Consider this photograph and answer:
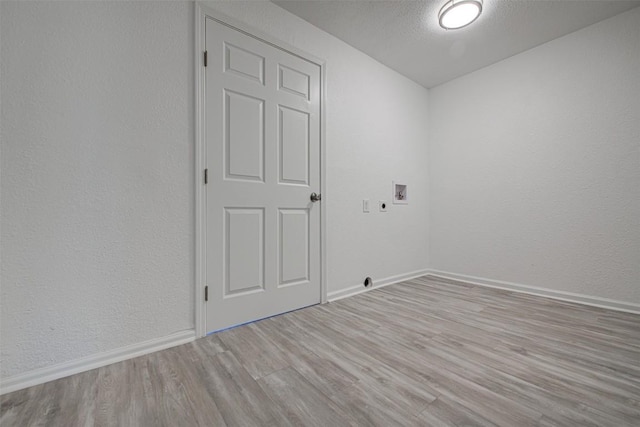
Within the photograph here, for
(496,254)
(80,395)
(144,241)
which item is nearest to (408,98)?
(496,254)

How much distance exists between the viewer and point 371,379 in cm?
130

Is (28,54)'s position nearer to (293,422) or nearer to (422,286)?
(293,422)

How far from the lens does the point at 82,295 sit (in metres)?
1.39

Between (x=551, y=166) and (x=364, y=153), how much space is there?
6.07 ft

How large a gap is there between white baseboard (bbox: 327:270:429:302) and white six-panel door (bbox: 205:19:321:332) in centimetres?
19

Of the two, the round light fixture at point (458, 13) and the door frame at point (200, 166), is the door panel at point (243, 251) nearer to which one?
the door frame at point (200, 166)

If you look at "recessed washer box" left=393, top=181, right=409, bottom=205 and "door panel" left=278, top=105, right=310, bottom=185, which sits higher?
"door panel" left=278, top=105, right=310, bottom=185

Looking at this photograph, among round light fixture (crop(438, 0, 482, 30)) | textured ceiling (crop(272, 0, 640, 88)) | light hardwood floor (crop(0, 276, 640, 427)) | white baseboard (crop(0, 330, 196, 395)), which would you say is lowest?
light hardwood floor (crop(0, 276, 640, 427))

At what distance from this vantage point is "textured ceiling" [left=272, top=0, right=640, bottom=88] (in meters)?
2.12

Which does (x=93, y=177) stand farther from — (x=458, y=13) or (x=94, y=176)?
(x=458, y=13)

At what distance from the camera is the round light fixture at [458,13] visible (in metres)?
1.98

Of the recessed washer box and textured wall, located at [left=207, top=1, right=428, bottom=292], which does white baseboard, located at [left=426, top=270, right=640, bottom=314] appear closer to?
textured wall, located at [left=207, top=1, right=428, bottom=292]

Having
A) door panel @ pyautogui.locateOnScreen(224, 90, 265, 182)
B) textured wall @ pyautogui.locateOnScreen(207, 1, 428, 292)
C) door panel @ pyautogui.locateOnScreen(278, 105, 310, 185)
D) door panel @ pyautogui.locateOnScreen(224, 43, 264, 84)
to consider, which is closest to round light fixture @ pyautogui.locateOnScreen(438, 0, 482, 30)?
textured wall @ pyautogui.locateOnScreen(207, 1, 428, 292)

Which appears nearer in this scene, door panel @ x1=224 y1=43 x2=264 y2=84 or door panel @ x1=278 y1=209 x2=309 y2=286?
door panel @ x1=224 y1=43 x2=264 y2=84
